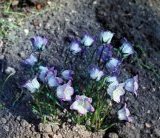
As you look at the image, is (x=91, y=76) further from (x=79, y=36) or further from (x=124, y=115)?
(x=79, y=36)

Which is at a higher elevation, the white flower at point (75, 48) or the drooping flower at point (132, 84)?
the white flower at point (75, 48)

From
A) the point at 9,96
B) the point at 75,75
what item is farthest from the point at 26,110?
the point at 75,75

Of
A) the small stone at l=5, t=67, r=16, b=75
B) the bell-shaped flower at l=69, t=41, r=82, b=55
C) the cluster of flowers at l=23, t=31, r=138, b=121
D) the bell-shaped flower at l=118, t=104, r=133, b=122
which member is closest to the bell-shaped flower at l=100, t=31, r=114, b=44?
the cluster of flowers at l=23, t=31, r=138, b=121

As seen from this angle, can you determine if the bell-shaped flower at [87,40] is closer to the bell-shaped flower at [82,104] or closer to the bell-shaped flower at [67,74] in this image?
the bell-shaped flower at [67,74]

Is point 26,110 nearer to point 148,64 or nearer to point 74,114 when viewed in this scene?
point 74,114

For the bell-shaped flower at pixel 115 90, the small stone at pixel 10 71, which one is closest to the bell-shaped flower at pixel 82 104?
the bell-shaped flower at pixel 115 90

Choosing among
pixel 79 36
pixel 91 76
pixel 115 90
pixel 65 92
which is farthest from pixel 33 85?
pixel 79 36
